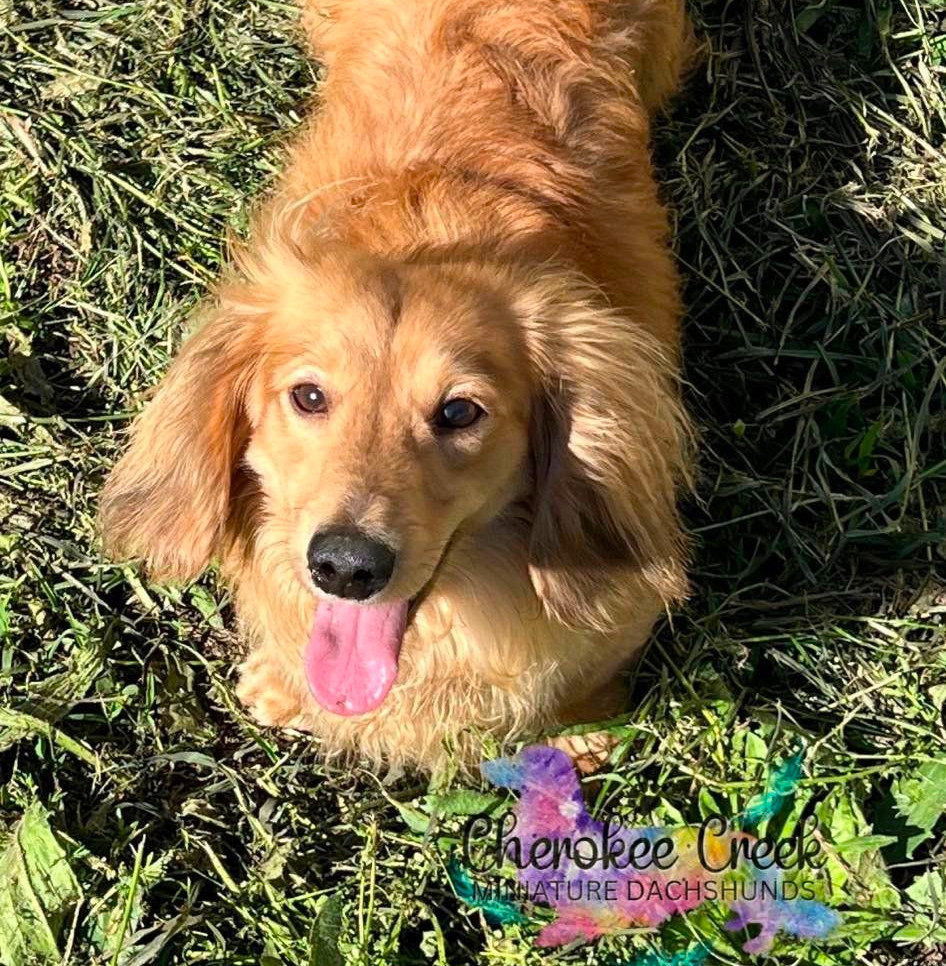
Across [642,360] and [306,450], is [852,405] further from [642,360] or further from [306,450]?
[306,450]

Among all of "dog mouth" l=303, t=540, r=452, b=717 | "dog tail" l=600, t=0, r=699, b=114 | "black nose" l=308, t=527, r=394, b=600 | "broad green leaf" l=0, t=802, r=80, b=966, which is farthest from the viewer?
"dog tail" l=600, t=0, r=699, b=114

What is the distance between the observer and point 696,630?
340 cm

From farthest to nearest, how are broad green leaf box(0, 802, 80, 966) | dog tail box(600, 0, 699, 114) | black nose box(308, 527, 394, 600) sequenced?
1. dog tail box(600, 0, 699, 114)
2. broad green leaf box(0, 802, 80, 966)
3. black nose box(308, 527, 394, 600)

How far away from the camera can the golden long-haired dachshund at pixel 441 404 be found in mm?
2324

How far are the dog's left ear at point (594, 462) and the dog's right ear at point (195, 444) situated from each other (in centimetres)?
68

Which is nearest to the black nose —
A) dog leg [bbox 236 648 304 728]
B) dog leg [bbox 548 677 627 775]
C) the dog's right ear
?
the dog's right ear

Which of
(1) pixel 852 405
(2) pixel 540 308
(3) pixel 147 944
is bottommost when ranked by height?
(3) pixel 147 944

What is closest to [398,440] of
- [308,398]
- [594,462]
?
[308,398]

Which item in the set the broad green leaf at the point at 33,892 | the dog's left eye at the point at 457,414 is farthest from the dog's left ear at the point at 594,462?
the broad green leaf at the point at 33,892

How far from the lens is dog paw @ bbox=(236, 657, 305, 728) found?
3.26 meters

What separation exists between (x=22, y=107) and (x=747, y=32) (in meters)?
2.68

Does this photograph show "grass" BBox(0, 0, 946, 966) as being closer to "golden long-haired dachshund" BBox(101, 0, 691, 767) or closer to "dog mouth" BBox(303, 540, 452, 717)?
"golden long-haired dachshund" BBox(101, 0, 691, 767)

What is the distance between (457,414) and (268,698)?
4.35 ft

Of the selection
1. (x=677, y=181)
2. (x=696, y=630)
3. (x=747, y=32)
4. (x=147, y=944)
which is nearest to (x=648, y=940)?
(x=696, y=630)
